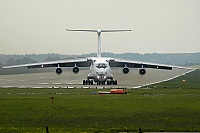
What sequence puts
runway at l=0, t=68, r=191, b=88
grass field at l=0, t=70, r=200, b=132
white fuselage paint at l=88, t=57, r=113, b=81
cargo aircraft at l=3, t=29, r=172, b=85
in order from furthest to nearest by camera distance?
cargo aircraft at l=3, t=29, r=172, b=85 < white fuselage paint at l=88, t=57, r=113, b=81 < runway at l=0, t=68, r=191, b=88 < grass field at l=0, t=70, r=200, b=132

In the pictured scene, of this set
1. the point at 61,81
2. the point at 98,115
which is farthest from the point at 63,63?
the point at 98,115

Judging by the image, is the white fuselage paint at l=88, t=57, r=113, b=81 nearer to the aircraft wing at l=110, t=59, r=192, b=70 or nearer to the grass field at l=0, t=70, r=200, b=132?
the aircraft wing at l=110, t=59, r=192, b=70

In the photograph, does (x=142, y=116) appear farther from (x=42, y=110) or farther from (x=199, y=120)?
(x=42, y=110)

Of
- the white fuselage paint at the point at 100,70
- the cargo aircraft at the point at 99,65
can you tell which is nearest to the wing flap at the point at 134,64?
the cargo aircraft at the point at 99,65

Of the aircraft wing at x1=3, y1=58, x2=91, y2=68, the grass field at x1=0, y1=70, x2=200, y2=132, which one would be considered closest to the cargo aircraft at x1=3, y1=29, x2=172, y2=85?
the aircraft wing at x1=3, y1=58, x2=91, y2=68

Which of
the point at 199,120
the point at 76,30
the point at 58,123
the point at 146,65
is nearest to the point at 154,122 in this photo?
the point at 199,120

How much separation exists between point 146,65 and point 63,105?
1365 inches

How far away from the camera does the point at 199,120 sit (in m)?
23.9

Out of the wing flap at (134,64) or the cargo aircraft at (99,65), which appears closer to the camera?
the cargo aircraft at (99,65)

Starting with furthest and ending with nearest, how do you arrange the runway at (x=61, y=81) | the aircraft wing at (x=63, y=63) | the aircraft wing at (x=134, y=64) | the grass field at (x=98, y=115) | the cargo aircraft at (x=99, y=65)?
the aircraft wing at (x=134, y=64) → the aircraft wing at (x=63, y=63) → the cargo aircraft at (x=99, y=65) → the runway at (x=61, y=81) → the grass field at (x=98, y=115)

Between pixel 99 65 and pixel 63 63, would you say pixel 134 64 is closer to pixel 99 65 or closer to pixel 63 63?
pixel 99 65

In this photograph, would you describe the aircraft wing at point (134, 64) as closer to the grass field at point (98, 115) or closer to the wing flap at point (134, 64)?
the wing flap at point (134, 64)

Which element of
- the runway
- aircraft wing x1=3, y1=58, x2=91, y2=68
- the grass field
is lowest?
the grass field

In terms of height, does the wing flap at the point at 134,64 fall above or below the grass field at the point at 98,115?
above
